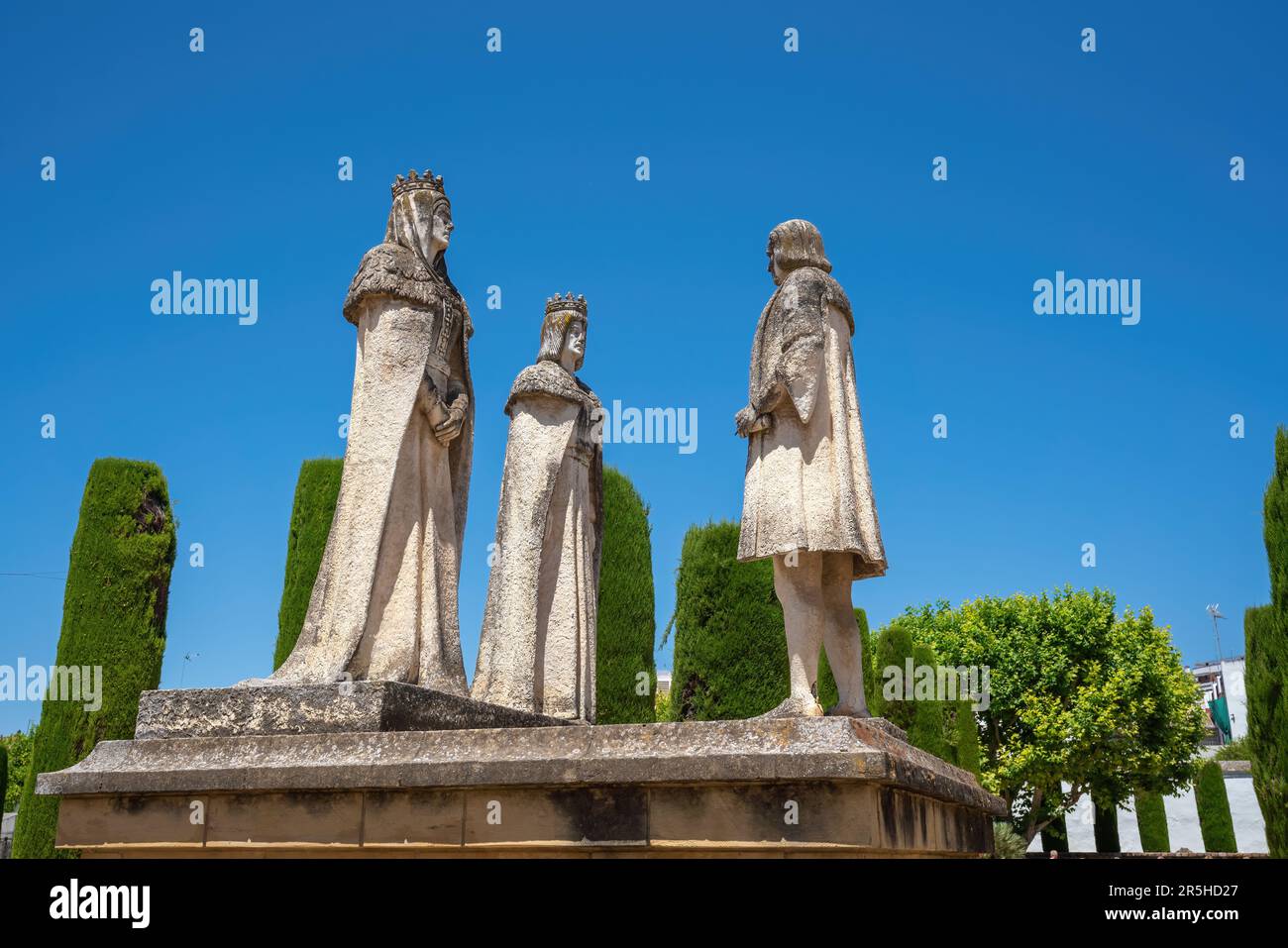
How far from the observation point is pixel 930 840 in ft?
18.4

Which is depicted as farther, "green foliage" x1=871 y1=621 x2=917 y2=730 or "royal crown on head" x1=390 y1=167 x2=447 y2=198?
"green foliage" x1=871 y1=621 x2=917 y2=730

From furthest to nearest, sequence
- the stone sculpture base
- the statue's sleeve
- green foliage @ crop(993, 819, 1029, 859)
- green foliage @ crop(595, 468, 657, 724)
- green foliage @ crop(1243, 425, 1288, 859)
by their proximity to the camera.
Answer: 1. green foliage @ crop(993, 819, 1029, 859)
2. green foliage @ crop(1243, 425, 1288, 859)
3. green foliage @ crop(595, 468, 657, 724)
4. the statue's sleeve
5. the stone sculpture base

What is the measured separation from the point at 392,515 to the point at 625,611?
9.58 m

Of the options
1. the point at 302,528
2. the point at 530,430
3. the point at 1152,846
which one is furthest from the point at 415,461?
the point at 1152,846

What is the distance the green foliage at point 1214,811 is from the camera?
38.2m

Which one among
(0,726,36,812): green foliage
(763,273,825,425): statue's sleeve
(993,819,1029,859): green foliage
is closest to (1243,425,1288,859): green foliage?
(993,819,1029,859): green foliage

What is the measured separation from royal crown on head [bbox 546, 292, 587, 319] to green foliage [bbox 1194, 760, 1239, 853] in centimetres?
3617

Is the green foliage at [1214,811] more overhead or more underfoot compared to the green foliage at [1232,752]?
more underfoot

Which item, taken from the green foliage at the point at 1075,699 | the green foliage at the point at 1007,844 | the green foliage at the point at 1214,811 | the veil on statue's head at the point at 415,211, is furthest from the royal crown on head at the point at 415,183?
the green foliage at the point at 1214,811

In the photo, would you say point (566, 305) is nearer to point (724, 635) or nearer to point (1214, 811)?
point (724, 635)

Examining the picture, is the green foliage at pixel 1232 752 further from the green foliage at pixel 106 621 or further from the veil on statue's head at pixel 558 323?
the veil on statue's head at pixel 558 323

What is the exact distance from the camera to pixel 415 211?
791 cm

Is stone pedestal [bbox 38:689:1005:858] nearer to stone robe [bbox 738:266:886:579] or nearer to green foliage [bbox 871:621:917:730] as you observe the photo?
stone robe [bbox 738:266:886:579]

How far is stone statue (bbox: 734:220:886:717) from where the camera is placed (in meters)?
6.33
